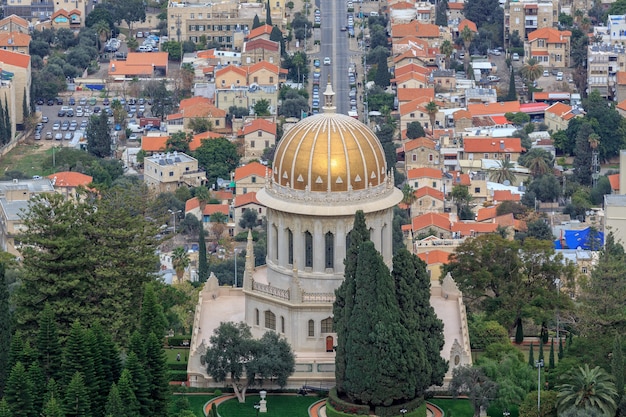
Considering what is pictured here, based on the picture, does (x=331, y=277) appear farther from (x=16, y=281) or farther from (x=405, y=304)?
(x=16, y=281)

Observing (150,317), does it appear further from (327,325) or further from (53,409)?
(53,409)

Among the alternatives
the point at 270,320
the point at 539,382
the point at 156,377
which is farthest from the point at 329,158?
the point at 539,382

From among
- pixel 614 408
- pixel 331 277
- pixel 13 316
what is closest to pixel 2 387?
pixel 13 316

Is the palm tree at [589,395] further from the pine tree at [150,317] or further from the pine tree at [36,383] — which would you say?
the pine tree at [36,383]

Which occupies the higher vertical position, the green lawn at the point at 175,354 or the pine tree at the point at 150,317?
the pine tree at the point at 150,317

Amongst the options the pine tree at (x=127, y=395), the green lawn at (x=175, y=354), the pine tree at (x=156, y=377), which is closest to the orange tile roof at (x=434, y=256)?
the green lawn at (x=175, y=354)
